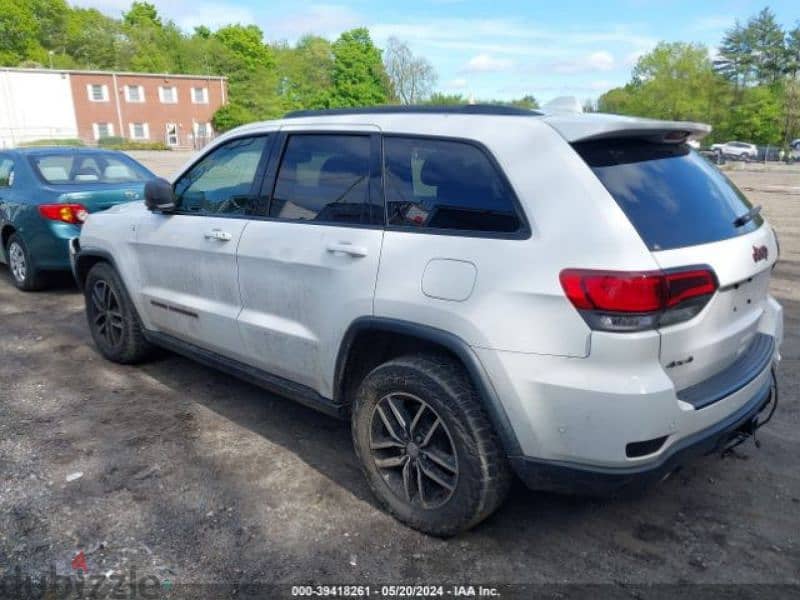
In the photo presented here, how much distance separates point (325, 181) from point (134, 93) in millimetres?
62775

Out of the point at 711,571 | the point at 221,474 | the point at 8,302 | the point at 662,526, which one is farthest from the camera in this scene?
the point at 8,302

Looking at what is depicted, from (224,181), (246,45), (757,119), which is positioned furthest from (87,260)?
(246,45)

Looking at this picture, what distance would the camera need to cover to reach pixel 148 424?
13.4 ft

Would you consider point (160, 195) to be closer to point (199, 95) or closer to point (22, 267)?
point (22, 267)

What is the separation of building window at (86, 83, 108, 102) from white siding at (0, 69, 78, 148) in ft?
5.08

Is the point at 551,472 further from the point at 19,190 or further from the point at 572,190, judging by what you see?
the point at 19,190

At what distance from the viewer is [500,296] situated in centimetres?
247

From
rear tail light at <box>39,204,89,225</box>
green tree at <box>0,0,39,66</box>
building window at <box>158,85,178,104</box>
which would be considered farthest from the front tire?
green tree at <box>0,0,39,66</box>

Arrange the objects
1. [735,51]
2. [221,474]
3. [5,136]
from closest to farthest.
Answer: [221,474] → [5,136] → [735,51]

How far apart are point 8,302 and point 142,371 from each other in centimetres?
312

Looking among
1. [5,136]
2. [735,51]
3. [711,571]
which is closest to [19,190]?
[711,571]

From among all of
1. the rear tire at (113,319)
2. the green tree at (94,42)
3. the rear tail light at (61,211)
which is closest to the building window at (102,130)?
the green tree at (94,42)

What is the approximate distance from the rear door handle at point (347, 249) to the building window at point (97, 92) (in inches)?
2427

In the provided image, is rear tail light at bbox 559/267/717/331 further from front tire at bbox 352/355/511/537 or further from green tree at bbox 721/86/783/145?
green tree at bbox 721/86/783/145
